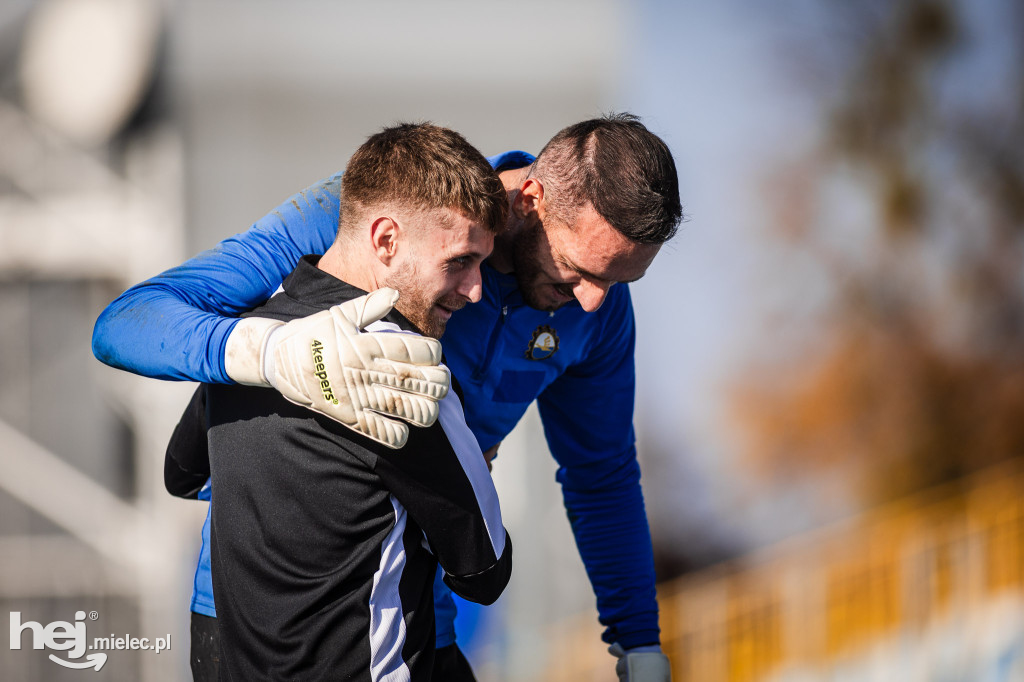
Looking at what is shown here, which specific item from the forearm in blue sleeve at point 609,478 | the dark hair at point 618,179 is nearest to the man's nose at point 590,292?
the dark hair at point 618,179

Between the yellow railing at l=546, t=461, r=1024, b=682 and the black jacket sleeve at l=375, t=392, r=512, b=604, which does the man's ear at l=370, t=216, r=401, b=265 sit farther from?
the yellow railing at l=546, t=461, r=1024, b=682

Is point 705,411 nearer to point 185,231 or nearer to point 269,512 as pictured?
point 185,231

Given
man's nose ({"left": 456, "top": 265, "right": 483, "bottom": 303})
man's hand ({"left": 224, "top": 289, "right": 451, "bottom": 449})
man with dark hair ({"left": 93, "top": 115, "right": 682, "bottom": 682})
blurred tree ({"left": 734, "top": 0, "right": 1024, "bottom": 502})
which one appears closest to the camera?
man's hand ({"left": 224, "top": 289, "right": 451, "bottom": 449})

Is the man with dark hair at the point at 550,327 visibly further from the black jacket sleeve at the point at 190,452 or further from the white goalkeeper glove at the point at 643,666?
the black jacket sleeve at the point at 190,452

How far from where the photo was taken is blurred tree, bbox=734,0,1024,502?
15.9ft

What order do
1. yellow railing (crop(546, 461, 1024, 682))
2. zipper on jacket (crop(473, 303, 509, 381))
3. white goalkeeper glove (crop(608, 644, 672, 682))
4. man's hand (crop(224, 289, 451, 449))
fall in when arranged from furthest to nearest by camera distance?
yellow railing (crop(546, 461, 1024, 682)) → white goalkeeper glove (crop(608, 644, 672, 682)) → zipper on jacket (crop(473, 303, 509, 381)) → man's hand (crop(224, 289, 451, 449))

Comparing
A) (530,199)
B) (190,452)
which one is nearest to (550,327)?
(530,199)

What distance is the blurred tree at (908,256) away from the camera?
15.9 feet

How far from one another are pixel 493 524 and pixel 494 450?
502 millimetres

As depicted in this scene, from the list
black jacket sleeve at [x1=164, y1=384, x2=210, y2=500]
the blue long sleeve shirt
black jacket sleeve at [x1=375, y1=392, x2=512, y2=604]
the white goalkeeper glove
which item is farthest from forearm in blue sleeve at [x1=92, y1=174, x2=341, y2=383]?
the white goalkeeper glove

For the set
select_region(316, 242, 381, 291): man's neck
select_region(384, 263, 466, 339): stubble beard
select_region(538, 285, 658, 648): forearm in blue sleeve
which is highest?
select_region(316, 242, 381, 291): man's neck

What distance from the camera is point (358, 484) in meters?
0.88

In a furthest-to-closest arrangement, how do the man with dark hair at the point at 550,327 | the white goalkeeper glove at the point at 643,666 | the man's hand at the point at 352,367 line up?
the white goalkeeper glove at the point at 643,666
the man with dark hair at the point at 550,327
the man's hand at the point at 352,367

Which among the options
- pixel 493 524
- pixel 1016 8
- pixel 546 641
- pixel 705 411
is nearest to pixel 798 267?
pixel 705 411
